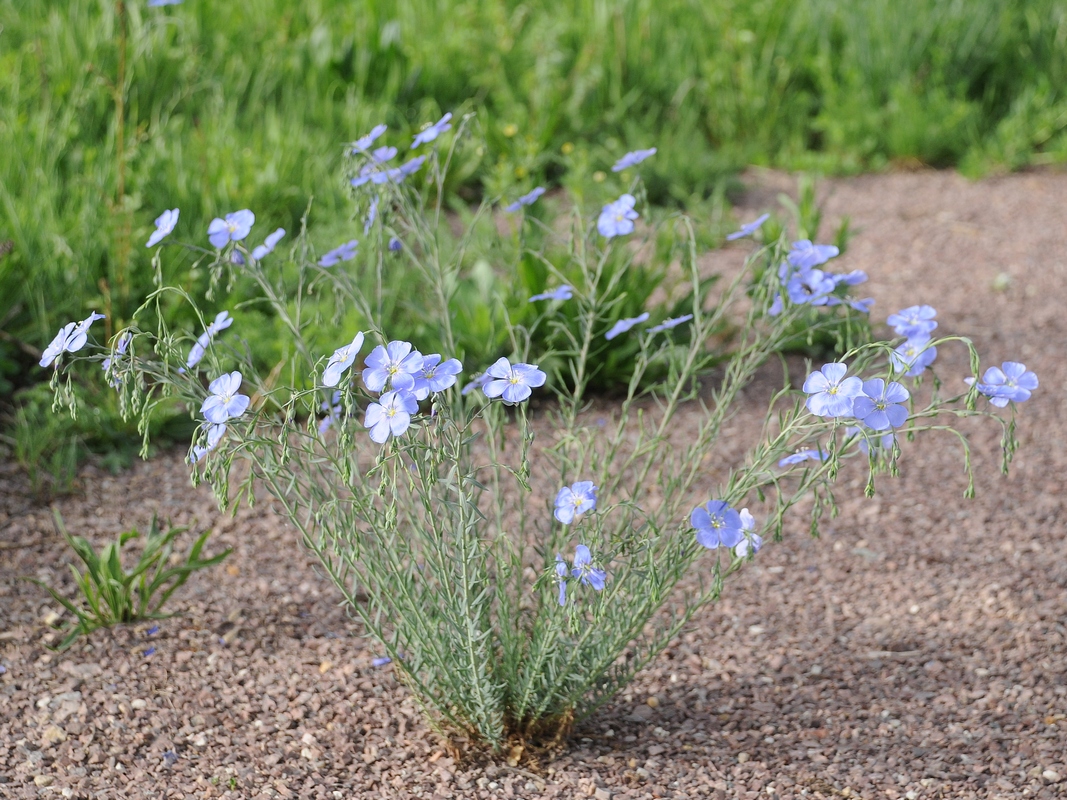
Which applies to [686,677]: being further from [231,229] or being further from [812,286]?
[231,229]

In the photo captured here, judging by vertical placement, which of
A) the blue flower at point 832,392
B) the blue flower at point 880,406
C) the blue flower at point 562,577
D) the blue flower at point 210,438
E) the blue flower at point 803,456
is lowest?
the blue flower at point 562,577

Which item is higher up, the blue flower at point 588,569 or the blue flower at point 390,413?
the blue flower at point 390,413

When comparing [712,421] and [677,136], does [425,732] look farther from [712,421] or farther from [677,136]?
[677,136]

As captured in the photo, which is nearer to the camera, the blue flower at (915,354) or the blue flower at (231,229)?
the blue flower at (915,354)

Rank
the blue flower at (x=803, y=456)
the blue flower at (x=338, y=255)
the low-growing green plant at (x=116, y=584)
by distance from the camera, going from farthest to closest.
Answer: the low-growing green plant at (x=116, y=584) < the blue flower at (x=338, y=255) < the blue flower at (x=803, y=456)

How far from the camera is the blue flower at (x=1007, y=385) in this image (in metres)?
1.62

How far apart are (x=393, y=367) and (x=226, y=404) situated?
0.23 metres

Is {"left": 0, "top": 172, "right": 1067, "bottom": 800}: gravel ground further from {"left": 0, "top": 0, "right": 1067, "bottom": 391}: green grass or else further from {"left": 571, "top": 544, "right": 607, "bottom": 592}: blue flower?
{"left": 0, "top": 0, "right": 1067, "bottom": 391}: green grass

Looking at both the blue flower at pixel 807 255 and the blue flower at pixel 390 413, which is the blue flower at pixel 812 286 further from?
the blue flower at pixel 390 413

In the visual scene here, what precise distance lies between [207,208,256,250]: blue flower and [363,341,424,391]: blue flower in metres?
0.53

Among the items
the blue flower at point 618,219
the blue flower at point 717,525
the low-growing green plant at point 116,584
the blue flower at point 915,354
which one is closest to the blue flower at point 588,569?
the blue flower at point 717,525

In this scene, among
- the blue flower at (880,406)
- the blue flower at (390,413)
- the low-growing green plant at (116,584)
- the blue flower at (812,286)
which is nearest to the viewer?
the blue flower at (390,413)

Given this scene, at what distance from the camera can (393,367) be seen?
57.5 inches

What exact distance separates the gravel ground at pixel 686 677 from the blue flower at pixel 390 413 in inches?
32.6
